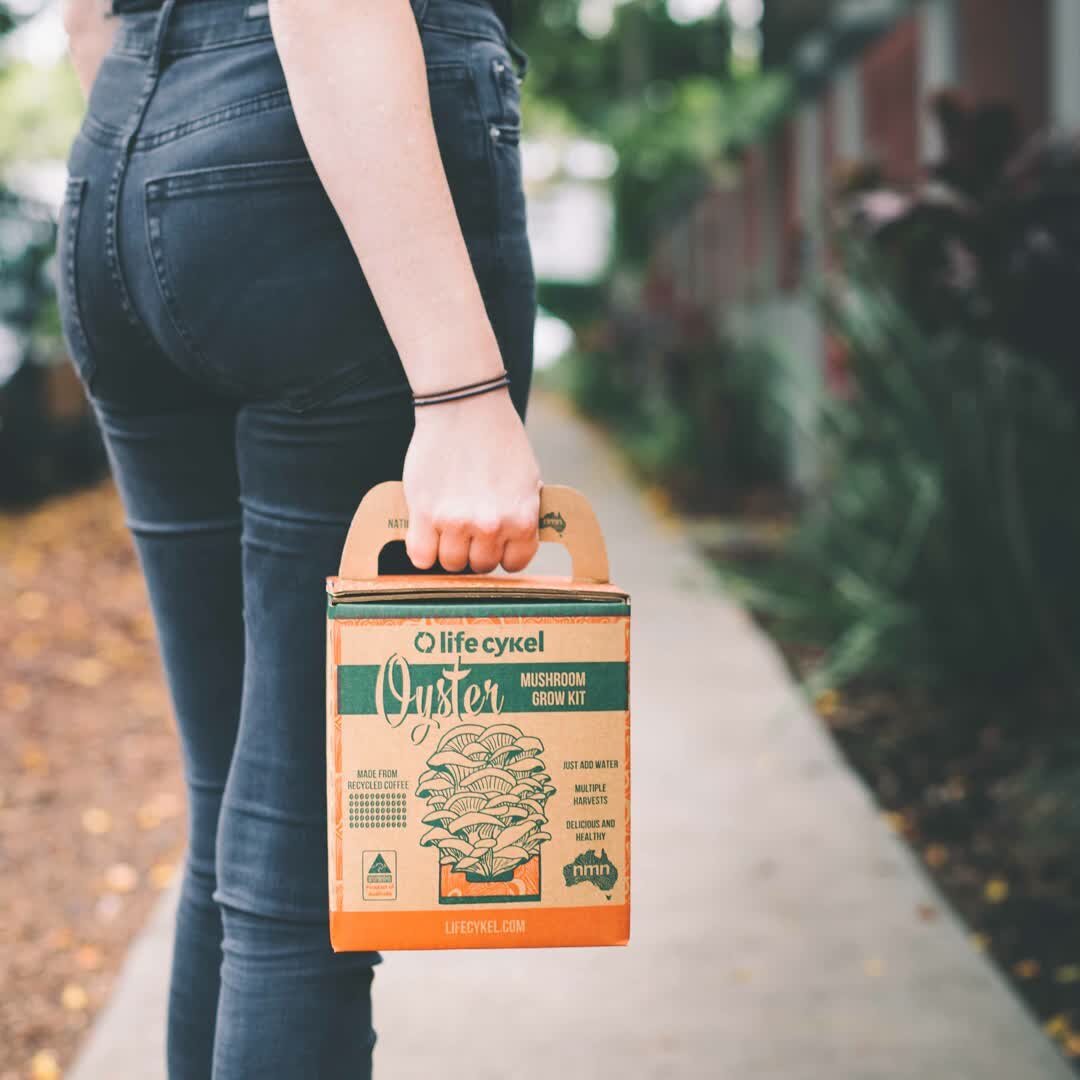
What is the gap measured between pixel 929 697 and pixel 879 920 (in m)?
1.41

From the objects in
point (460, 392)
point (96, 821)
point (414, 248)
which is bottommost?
point (96, 821)

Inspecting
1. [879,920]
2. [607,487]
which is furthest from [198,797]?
[607,487]

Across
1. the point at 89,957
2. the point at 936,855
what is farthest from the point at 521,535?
the point at 936,855

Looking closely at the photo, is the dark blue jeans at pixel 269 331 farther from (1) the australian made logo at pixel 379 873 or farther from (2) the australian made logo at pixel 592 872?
(2) the australian made logo at pixel 592 872

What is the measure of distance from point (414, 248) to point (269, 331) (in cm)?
14

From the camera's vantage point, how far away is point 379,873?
3.39 feet

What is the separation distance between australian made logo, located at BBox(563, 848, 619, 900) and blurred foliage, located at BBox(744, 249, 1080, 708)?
2146 millimetres

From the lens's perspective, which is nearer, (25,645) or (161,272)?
(161,272)

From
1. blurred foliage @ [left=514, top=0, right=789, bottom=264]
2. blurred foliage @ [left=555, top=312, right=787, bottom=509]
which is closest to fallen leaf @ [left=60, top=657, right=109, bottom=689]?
blurred foliage @ [left=555, top=312, right=787, bottom=509]

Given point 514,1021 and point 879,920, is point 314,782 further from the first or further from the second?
point 879,920

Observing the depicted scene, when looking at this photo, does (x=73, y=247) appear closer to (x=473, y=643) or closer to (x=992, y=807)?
(x=473, y=643)

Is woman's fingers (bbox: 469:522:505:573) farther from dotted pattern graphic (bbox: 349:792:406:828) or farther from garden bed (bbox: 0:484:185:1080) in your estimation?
garden bed (bbox: 0:484:185:1080)

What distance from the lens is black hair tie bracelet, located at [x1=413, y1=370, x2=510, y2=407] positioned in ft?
3.32

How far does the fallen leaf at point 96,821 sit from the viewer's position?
331cm
